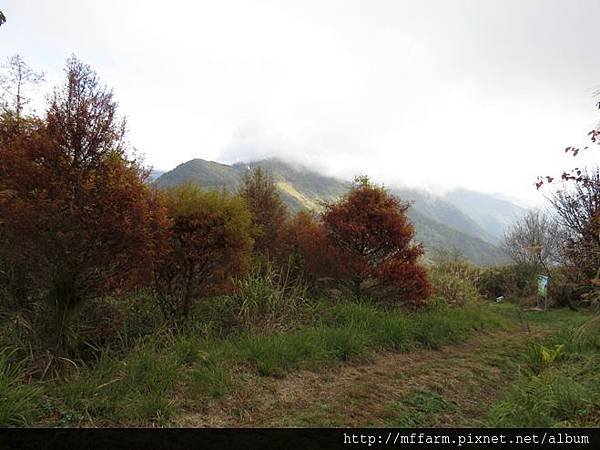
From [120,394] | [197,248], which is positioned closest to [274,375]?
[120,394]

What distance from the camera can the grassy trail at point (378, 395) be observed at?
3910mm

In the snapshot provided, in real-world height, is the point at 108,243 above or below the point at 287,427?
above

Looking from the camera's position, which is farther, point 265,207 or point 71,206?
point 265,207

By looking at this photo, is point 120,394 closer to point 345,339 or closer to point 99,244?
point 99,244

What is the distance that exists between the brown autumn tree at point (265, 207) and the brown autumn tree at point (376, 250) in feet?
5.86

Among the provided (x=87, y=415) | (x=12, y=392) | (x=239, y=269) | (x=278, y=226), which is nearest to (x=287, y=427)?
(x=87, y=415)

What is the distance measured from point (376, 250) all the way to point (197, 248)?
4375mm

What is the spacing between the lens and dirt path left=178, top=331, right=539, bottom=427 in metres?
3.90

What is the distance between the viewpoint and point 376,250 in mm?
8977

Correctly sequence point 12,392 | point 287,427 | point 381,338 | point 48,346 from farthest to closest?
1. point 381,338
2. point 48,346
3. point 287,427
4. point 12,392

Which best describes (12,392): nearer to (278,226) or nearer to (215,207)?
(215,207)

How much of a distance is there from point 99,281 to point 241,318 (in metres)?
2.40

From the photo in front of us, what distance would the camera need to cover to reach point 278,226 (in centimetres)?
1084

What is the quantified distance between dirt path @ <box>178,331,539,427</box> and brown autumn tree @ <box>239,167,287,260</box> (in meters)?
4.72
